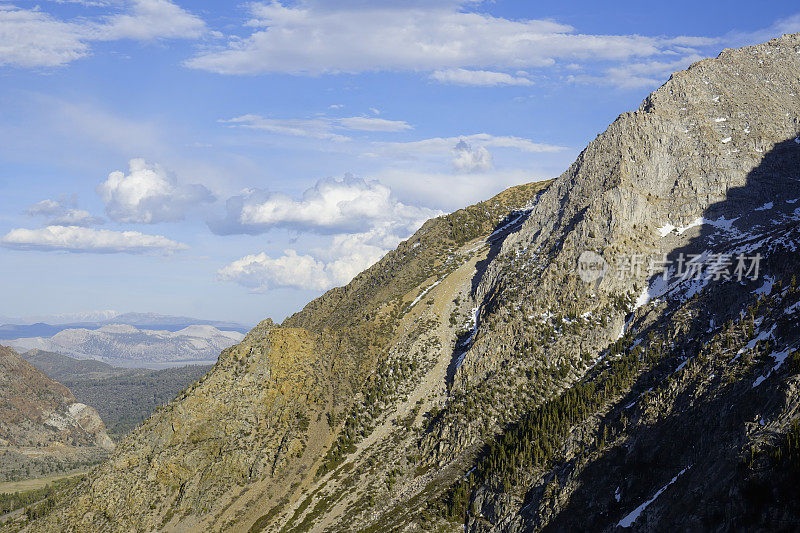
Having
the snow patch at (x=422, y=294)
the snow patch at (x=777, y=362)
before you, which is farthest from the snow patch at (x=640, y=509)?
the snow patch at (x=422, y=294)

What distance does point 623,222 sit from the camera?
6206 inches

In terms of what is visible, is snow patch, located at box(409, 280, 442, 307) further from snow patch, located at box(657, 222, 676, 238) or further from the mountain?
snow patch, located at box(657, 222, 676, 238)

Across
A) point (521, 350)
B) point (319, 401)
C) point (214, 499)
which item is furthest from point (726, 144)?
point (214, 499)

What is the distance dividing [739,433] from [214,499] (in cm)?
10991

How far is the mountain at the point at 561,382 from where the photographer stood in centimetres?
9000

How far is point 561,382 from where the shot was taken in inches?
5192

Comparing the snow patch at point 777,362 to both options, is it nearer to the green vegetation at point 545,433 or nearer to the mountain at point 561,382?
the mountain at point 561,382

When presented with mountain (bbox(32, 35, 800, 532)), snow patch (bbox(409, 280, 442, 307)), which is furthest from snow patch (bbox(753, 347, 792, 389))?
snow patch (bbox(409, 280, 442, 307))

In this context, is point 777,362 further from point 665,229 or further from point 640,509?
point 665,229

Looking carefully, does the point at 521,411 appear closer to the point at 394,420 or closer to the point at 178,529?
the point at 394,420

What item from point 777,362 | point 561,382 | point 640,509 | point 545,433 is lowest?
point 640,509

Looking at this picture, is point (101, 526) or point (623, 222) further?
point (623, 222)

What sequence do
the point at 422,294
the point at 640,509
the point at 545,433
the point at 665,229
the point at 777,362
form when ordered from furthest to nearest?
the point at 422,294, the point at 665,229, the point at 545,433, the point at 777,362, the point at 640,509

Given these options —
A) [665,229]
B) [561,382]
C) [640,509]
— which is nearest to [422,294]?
[561,382]
